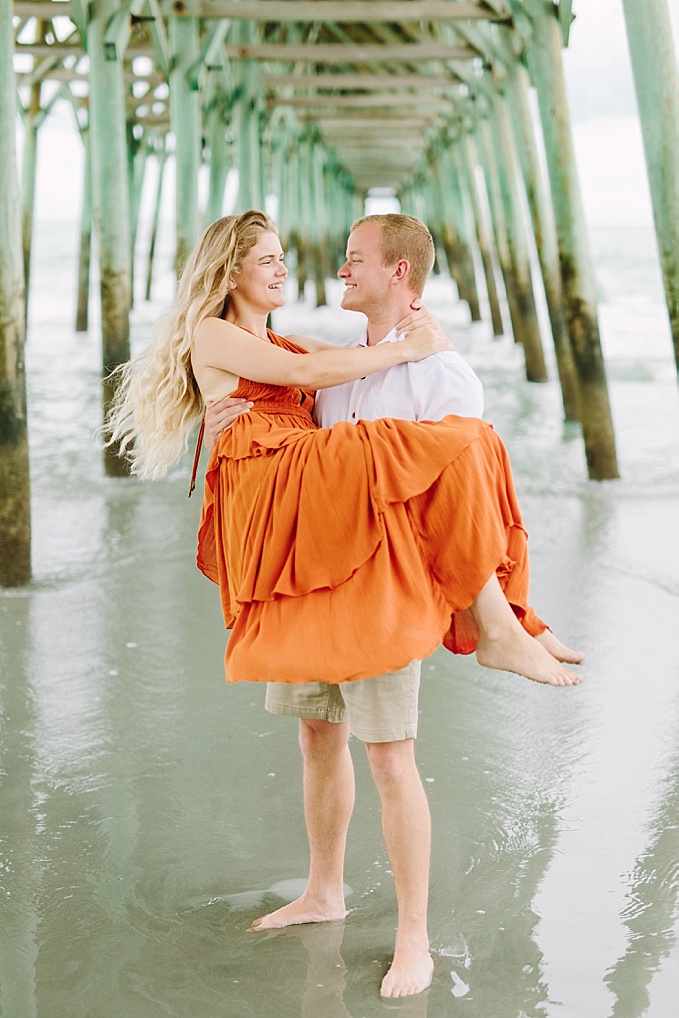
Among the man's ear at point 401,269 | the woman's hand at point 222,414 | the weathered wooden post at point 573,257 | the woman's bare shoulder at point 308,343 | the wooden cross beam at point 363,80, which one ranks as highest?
the wooden cross beam at point 363,80

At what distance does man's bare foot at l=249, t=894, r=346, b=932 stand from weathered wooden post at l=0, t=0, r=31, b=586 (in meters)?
3.13

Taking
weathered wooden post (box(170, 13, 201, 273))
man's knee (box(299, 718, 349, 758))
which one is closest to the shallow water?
man's knee (box(299, 718, 349, 758))

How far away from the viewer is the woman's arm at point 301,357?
2377 mm

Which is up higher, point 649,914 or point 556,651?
point 556,651

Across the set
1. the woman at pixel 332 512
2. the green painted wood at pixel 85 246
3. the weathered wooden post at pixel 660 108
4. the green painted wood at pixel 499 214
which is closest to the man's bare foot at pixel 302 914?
the woman at pixel 332 512

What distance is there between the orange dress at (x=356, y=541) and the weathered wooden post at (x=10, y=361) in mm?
3259

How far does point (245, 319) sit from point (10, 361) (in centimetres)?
314

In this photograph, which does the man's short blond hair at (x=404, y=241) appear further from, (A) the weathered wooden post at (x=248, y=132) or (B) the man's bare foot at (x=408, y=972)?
(A) the weathered wooden post at (x=248, y=132)

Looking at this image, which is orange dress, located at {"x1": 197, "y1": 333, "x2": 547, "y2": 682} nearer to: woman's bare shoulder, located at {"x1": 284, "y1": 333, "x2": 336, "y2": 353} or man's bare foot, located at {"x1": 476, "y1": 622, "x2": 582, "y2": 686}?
man's bare foot, located at {"x1": 476, "y1": 622, "x2": 582, "y2": 686}

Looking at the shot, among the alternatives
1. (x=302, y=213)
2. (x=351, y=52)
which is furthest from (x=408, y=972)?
(x=302, y=213)

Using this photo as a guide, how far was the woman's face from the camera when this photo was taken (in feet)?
8.16

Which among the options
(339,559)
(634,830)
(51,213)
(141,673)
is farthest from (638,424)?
(51,213)

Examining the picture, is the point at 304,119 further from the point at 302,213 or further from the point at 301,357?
the point at 301,357

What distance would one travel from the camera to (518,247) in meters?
12.8
